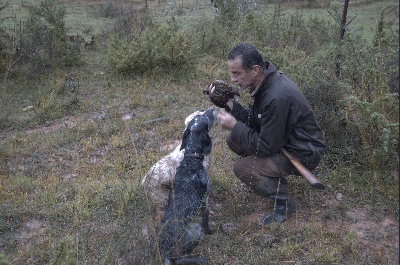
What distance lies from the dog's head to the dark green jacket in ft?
0.98

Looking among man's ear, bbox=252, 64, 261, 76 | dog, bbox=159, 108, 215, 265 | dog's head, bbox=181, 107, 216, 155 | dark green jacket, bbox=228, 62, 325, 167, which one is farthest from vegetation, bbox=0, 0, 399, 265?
man's ear, bbox=252, 64, 261, 76

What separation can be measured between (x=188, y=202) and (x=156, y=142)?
7.69ft

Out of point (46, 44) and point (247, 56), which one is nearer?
point (247, 56)

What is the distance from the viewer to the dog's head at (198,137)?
3.91m

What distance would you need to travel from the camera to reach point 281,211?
3936 mm

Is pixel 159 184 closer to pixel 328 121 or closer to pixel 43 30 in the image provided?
pixel 328 121

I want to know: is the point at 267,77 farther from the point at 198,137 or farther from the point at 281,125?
the point at 198,137

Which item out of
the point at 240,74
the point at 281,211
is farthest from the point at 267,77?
the point at 281,211

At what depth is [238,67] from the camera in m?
3.70

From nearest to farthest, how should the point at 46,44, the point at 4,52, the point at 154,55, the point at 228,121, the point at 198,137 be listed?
the point at 228,121 → the point at 198,137 → the point at 154,55 → the point at 4,52 → the point at 46,44

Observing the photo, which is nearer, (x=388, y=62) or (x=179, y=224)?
(x=179, y=224)

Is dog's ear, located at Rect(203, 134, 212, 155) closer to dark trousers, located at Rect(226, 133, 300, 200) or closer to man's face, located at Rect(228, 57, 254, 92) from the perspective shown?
dark trousers, located at Rect(226, 133, 300, 200)

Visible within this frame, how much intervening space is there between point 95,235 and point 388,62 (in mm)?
3846

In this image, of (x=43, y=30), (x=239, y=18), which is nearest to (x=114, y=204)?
(x=43, y=30)
